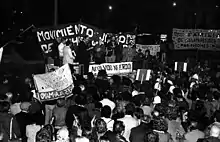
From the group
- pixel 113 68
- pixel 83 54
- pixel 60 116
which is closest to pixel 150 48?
pixel 83 54

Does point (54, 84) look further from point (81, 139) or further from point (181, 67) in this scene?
point (181, 67)

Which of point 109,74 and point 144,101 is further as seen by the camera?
point 109,74

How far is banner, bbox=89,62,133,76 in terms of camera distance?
13.6 metres

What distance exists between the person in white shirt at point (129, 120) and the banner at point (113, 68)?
222 inches

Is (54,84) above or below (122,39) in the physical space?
below

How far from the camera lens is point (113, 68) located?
45.6 feet

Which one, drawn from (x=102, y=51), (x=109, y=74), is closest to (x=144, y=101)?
(x=109, y=74)

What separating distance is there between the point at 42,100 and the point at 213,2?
23.4 metres

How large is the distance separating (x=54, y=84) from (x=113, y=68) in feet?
13.3

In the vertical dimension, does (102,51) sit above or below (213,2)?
below

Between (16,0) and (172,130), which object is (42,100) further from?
(16,0)

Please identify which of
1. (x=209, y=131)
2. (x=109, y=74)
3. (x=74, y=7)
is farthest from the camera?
(x=74, y=7)

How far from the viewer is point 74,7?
28.9 meters

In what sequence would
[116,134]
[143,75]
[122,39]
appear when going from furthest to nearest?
[122,39] < [143,75] < [116,134]
